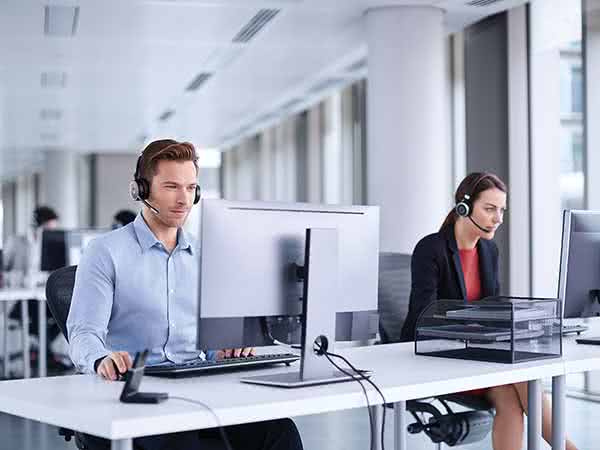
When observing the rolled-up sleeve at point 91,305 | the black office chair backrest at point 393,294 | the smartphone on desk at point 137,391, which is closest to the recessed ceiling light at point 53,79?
the black office chair backrest at point 393,294

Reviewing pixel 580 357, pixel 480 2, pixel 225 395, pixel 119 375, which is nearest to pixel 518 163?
pixel 480 2

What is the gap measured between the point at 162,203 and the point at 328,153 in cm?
902

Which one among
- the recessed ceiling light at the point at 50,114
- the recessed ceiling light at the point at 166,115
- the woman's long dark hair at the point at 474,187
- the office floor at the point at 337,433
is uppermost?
the recessed ceiling light at the point at 166,115

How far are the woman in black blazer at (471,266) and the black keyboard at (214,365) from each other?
40.3 inches

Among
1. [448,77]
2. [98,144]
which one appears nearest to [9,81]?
[448,77]

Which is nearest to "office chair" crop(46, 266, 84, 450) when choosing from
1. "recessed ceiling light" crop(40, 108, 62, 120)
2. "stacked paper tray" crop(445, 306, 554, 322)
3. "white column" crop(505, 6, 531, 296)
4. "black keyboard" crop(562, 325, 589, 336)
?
"stacked paper tray" crop(445, 306, 554, 322)

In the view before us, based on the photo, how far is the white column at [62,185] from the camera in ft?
54.4

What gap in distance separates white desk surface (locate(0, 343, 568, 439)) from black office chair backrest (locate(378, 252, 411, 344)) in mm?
1066

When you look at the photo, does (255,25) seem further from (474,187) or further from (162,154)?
(162,154)

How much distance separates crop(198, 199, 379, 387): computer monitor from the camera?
2291 mm

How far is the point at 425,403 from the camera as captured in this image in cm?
342

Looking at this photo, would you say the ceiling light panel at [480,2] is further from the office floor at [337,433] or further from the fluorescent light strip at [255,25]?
the office floor at [337,433]

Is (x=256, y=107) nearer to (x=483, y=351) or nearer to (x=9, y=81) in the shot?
(x=9, y=81)

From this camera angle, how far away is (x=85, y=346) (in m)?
2.53
